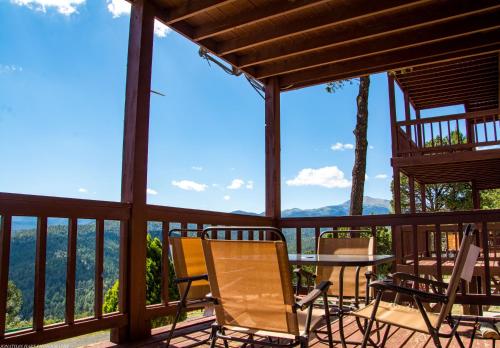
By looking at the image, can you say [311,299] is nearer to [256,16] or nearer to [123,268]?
[123,268]

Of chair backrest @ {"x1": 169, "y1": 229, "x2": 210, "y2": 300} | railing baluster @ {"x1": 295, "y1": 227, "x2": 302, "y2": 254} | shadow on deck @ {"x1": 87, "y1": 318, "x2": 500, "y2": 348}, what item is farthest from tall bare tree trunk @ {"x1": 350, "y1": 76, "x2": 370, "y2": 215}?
chair backrest @ {"x1": 169, "y1": 229, "x2": 210, "y2": 300}

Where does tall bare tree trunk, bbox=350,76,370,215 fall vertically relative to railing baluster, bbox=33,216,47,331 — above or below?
above

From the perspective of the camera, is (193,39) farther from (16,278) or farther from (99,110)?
(99,110)

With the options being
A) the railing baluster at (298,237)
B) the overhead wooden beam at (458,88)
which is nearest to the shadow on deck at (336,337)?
the railing baluster at (298,237)

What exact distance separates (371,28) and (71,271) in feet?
11.5

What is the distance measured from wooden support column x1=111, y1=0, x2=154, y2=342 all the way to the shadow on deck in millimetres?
138

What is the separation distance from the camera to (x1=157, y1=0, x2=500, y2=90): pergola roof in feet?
12.6

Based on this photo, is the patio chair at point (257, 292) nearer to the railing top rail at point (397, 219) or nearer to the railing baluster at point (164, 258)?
the railing baluster at point (164, 258)

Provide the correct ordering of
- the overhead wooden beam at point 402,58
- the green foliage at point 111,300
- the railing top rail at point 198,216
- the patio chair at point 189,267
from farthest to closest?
the green foliage at point 111,300
the overhead wooden beam at point 402,58
the railing top rail at point 198,216
the patio chair at point 189,267

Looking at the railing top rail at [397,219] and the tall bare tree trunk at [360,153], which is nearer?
the railing top rail at [397,219]

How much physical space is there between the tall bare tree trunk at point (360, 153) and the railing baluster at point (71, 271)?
9278mm

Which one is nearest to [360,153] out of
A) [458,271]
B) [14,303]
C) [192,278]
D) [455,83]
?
[455,83]

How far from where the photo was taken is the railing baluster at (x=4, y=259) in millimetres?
2396

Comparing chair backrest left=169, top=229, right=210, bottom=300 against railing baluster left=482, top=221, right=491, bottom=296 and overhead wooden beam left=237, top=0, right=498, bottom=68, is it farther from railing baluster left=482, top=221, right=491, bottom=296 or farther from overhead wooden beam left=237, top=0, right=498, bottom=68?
railing baluster left=482, top=221, right=491, bottom=296
